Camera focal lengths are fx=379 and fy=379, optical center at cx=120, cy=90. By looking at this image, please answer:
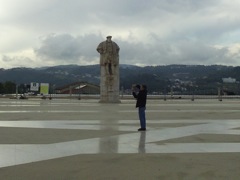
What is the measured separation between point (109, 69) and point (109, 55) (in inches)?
45.5

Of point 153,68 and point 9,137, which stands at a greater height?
point 153,68

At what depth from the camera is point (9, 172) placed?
605cm

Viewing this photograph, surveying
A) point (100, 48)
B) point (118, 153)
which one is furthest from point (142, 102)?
point (100, 48)

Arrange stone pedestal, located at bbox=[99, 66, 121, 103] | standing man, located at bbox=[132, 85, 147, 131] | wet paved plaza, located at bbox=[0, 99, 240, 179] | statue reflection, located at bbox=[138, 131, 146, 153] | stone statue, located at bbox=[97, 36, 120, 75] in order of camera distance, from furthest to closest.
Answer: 1. stone pedestal, located at bbox=[99, 66, 121, 103]
2. stone statue, located at bbox=[97, 36, 120, 75]
3. standing man, located at bbox=[132, 85, 147, 131]
4. statue reflection, located at bbox=[138, 131, 146, 153]
5. wet paved plaza, located at bbox=[0, 99, 240, 179]

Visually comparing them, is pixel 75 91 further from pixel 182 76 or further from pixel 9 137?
pixel 182 76

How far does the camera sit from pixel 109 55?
31047mm

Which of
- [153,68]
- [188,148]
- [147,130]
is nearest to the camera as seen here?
[188,148]

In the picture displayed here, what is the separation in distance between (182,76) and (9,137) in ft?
478

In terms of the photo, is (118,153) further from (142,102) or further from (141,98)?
(141,98)

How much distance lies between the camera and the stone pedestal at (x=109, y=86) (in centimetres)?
3144

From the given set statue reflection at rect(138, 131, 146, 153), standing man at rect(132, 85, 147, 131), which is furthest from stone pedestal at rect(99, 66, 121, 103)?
statue reflection at rect(138, 131, 146, 153)

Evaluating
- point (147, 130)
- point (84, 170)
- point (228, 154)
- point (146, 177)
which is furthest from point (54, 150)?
point (147, 130)

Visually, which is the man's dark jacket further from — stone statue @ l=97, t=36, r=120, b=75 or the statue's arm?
the statue's arm

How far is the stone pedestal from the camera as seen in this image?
31438mm
